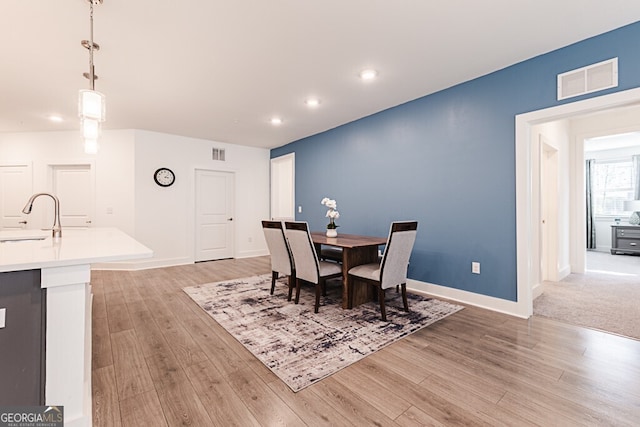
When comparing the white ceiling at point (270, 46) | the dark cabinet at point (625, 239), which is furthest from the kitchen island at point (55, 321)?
the dark cabinet at point (625, 239)

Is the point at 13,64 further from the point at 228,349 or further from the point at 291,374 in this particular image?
the point at 291,374

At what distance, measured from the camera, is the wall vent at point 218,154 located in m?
5.84

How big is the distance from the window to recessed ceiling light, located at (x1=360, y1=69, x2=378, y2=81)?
25.0 feet

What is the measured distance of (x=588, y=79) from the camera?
2.35 meters

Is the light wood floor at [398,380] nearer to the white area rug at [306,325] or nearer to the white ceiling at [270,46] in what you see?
the white area rug at [306,325]

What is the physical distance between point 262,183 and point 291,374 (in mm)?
5163

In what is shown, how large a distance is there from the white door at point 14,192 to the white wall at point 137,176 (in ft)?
0.48

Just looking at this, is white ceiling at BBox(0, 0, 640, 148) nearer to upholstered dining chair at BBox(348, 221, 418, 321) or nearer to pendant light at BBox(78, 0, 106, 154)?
pendant light at BBox(78, 0, 106, 154)

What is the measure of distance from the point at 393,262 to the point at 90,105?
2.71 metres

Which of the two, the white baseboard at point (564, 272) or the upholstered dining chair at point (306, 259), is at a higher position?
the upholstered dining chair at point (306, 259)

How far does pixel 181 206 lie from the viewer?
17.8 feet

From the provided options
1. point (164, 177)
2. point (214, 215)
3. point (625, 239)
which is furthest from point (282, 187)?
point (625, 239)

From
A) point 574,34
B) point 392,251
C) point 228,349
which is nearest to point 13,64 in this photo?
point 228,349

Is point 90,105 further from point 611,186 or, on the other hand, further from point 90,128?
point 611,186
